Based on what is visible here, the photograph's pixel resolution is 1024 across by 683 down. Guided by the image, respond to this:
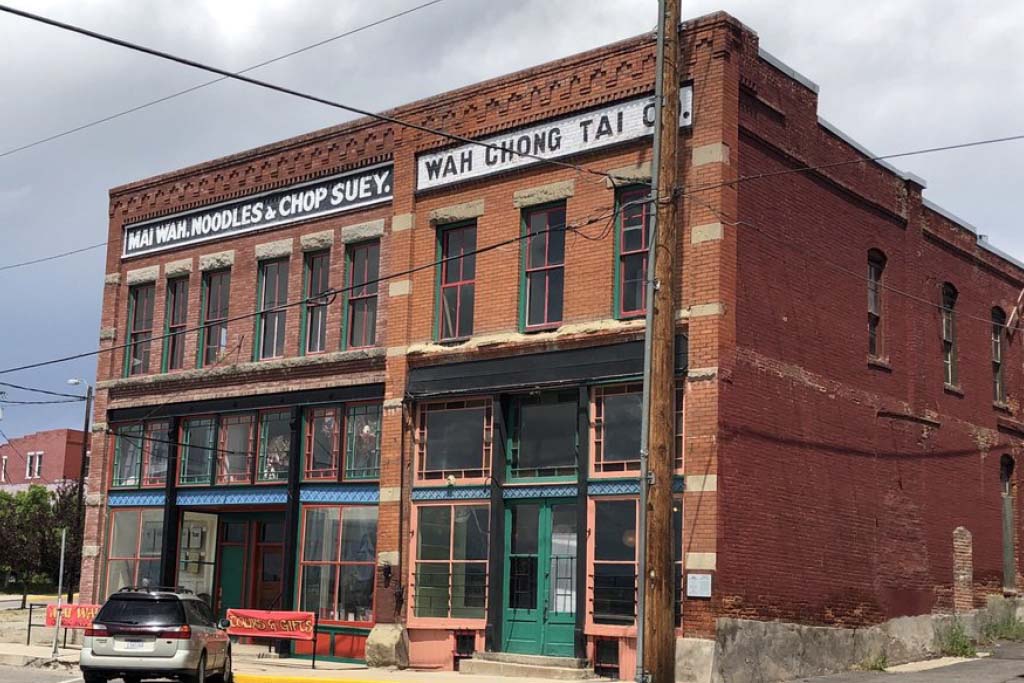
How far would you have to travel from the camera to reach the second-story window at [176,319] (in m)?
30.8

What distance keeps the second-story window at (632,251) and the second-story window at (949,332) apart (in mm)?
9470

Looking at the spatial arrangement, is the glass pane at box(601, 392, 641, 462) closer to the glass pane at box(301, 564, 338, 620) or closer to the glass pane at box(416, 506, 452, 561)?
the glass pane at box(416, 506, 452, 561)

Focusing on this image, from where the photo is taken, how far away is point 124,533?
31031 millimetres

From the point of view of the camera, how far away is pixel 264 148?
29266mm

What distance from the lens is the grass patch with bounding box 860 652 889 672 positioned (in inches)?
910

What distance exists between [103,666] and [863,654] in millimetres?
12848

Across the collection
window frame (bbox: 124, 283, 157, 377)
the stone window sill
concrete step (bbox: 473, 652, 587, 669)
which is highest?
window frame (bbox: 124, 283, 157, 377)

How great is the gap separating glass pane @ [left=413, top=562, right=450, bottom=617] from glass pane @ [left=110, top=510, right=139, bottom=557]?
9.32 meters

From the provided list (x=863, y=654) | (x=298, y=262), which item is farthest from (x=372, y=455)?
(x=863, y=654)

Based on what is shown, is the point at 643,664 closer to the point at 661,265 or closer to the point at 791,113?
the point at 661,265

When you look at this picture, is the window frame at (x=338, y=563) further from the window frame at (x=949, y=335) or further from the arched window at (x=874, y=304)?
the window frame at (x=949, y=335)

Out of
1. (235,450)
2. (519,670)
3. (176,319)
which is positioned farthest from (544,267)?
(176,319)

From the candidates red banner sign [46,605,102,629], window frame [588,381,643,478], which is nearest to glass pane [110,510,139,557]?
red banner sign [46,605,102,629]

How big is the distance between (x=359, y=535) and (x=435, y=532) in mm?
2361
